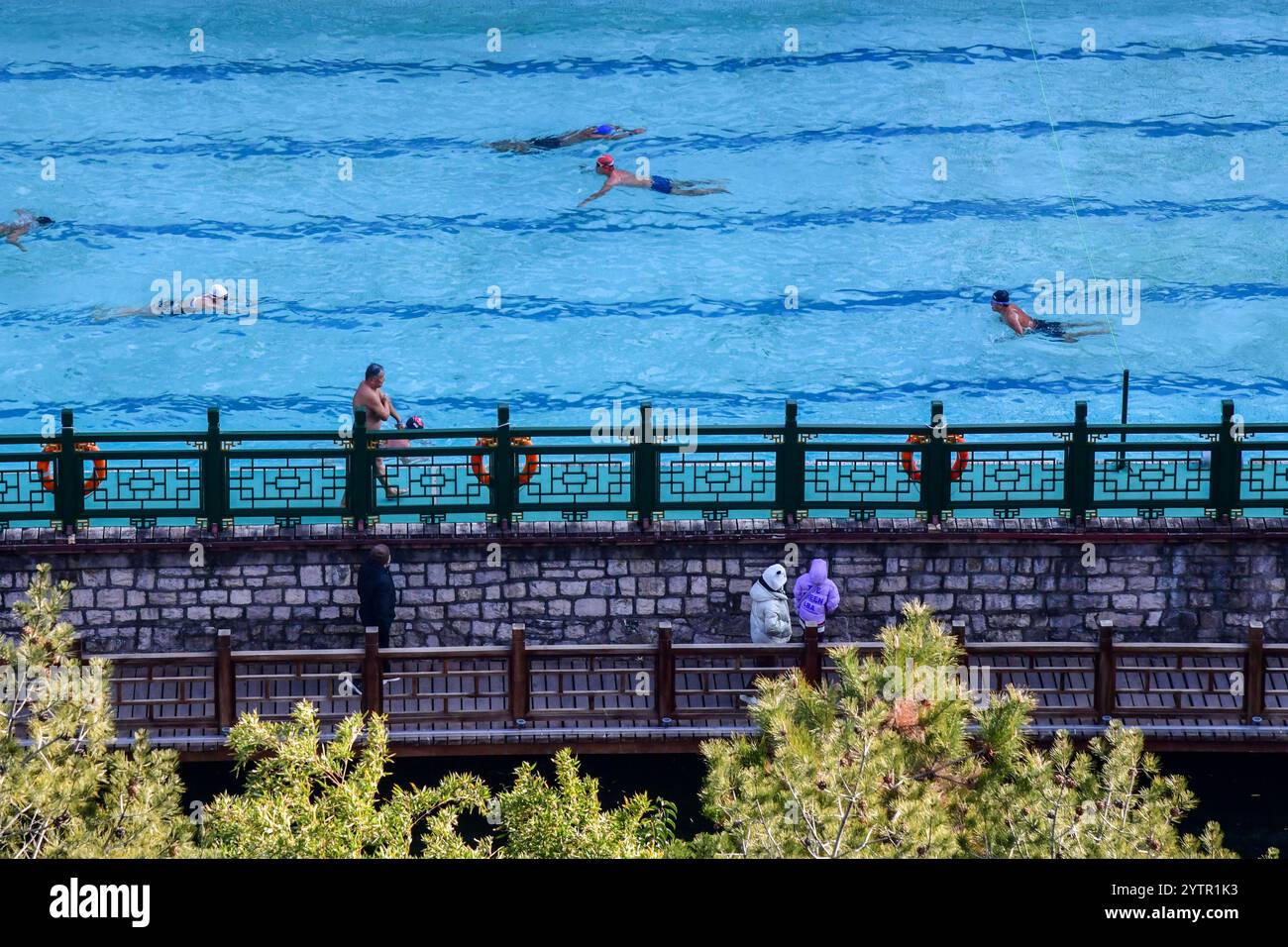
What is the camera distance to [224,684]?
1418 centimetres

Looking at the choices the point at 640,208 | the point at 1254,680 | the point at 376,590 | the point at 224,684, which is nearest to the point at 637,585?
the point at 376,590

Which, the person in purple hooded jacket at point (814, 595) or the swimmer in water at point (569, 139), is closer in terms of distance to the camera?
the person in purple hooded jacket at point (814, 595)

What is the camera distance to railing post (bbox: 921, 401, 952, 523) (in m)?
15.8

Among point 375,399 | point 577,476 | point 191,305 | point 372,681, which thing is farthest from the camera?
point 191,305

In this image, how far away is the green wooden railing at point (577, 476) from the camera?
51.3 feet

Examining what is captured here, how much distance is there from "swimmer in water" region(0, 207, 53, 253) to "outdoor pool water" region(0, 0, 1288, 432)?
21cm

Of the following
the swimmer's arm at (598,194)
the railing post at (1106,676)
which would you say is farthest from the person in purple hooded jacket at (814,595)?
the swimmer's arm at (598,194)

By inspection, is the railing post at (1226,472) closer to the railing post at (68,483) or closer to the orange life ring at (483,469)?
the orange life ring at (483,469)

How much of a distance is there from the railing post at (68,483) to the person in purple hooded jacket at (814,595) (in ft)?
18.5

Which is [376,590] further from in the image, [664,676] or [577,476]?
[664,676]

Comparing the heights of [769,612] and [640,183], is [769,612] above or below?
below

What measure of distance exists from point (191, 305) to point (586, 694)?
392 inches

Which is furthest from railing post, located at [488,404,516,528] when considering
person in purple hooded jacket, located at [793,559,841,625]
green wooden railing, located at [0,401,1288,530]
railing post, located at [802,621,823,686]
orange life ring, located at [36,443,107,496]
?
orange life ring, located at [36,443,107,496]

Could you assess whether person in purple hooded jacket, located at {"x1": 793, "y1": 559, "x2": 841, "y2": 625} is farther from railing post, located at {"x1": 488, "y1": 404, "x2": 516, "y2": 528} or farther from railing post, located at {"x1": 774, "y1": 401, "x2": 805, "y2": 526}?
railing post, located at {"x1": 488, "y1": 404, "x2": 516, "y2": 528}
